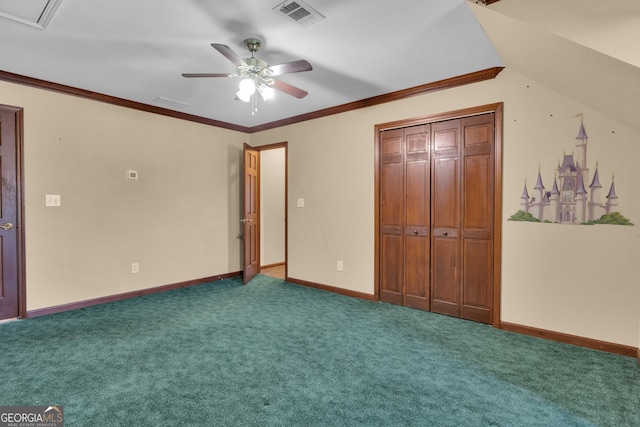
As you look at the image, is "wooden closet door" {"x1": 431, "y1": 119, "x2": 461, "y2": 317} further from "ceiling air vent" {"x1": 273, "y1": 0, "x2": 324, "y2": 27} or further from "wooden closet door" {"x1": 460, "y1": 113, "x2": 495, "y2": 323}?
"ceiling air vent" {"x1": 273, "y1": 0, "x2": 324, "y2": 27}

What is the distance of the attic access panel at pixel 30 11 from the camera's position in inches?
83.9

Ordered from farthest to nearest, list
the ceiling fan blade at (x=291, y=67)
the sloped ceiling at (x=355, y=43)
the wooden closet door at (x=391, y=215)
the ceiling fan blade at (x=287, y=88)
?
the wooden closet door at (x=391, y=215)
the ceiling fan blade at (x=287, y=88)
the ceiling fan blade at (x=291, y=67)
the sloped ceiling at (x=355, y=43)

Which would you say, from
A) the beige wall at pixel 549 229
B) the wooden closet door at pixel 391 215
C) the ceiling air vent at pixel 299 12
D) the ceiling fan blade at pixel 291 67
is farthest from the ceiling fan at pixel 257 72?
the beige wall at pixel 549 229

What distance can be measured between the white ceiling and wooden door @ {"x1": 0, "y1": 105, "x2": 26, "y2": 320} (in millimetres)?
555

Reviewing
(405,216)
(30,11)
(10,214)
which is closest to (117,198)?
(10,214)

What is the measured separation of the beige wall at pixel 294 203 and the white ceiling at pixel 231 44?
19.3 inches

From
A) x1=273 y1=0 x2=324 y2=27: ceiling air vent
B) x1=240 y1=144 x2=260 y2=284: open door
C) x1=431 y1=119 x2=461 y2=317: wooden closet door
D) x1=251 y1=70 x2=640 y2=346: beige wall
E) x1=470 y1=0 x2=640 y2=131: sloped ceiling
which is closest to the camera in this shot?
x1=470 y1=0 x2=640 y2=131: sloped ceiling

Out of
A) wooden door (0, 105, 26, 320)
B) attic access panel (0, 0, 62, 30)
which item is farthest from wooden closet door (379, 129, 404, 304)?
wooden door (0, 105, 26, 320)

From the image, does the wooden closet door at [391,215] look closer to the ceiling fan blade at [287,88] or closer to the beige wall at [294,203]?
the beige wall at [294,203]

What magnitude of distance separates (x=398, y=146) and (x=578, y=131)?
170cm

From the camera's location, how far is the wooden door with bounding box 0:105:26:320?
3291 millimetres

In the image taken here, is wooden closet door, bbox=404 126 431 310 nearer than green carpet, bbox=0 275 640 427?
No

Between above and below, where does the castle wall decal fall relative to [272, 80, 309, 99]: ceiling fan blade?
below

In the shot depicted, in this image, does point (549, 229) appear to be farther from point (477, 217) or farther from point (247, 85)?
point (247, 85)
